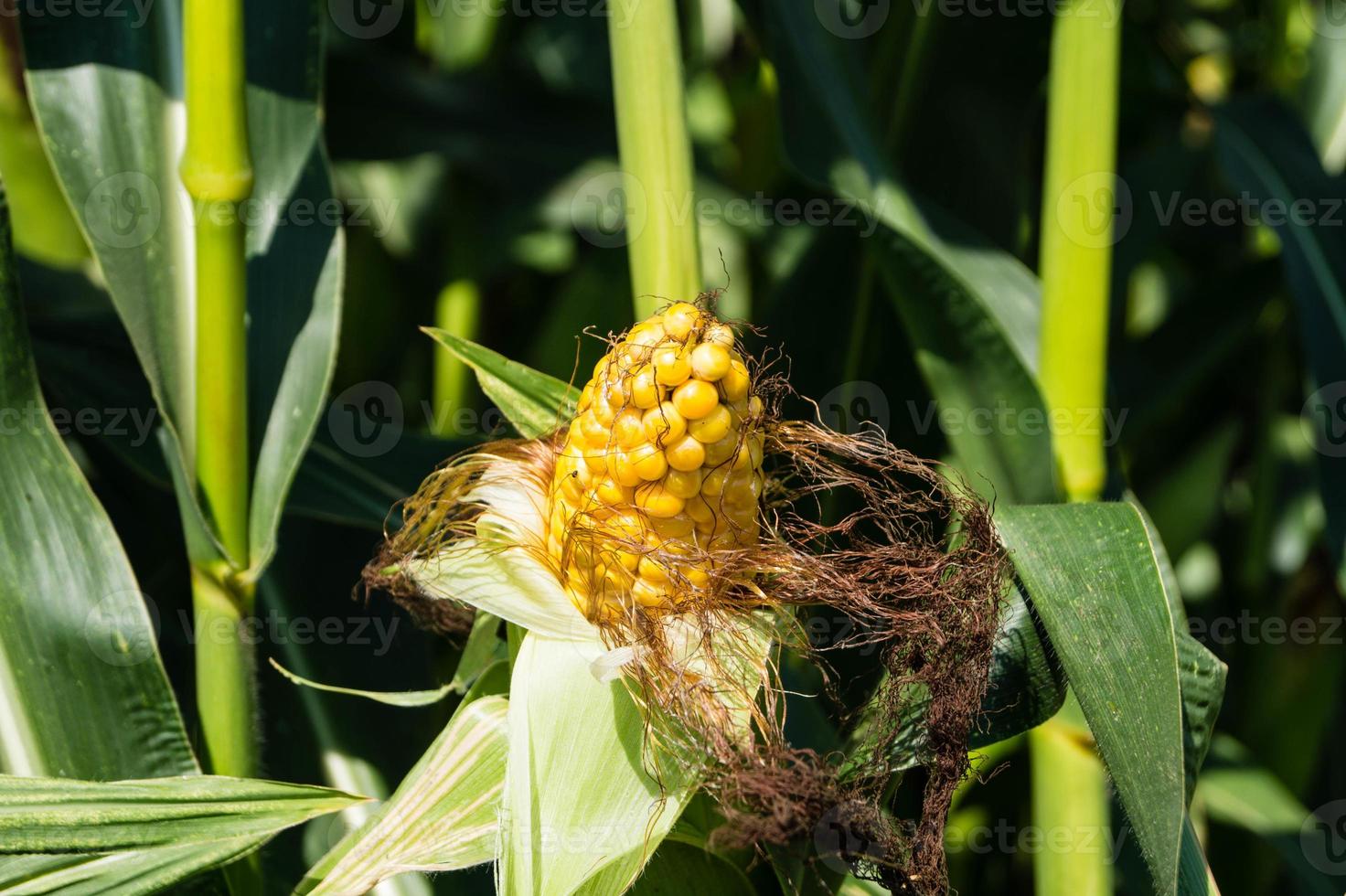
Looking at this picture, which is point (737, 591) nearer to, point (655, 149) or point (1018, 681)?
point (1018, 681)

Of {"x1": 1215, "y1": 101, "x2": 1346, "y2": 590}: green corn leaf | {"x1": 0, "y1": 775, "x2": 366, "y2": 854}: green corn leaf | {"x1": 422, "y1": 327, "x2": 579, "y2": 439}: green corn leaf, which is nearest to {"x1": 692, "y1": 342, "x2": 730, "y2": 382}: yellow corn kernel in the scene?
{"x1": 422, "y1": 327, "x2": 579, "y2": 439}: green corn leaf

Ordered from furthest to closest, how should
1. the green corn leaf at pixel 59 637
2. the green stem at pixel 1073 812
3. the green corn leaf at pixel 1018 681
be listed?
the green stem at pixel 1073 812 < the green corn leaf at pixel 59 637 < the green corn leaf at pixel 1018 681

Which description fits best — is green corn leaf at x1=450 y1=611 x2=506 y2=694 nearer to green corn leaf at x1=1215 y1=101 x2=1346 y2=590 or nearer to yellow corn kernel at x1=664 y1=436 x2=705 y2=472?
yellow corn kernel at x1=664 y1=436 x2=705 y2=472

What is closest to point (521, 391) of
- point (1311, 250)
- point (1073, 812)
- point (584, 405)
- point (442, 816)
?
point (584, 405)

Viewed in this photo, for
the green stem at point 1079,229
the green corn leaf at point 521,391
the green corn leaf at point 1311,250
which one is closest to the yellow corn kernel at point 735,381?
the green corn leaf at point 521,391

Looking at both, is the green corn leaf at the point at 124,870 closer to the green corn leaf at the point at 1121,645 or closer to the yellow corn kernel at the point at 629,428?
the yellow corn kernel at the point at 629,428
